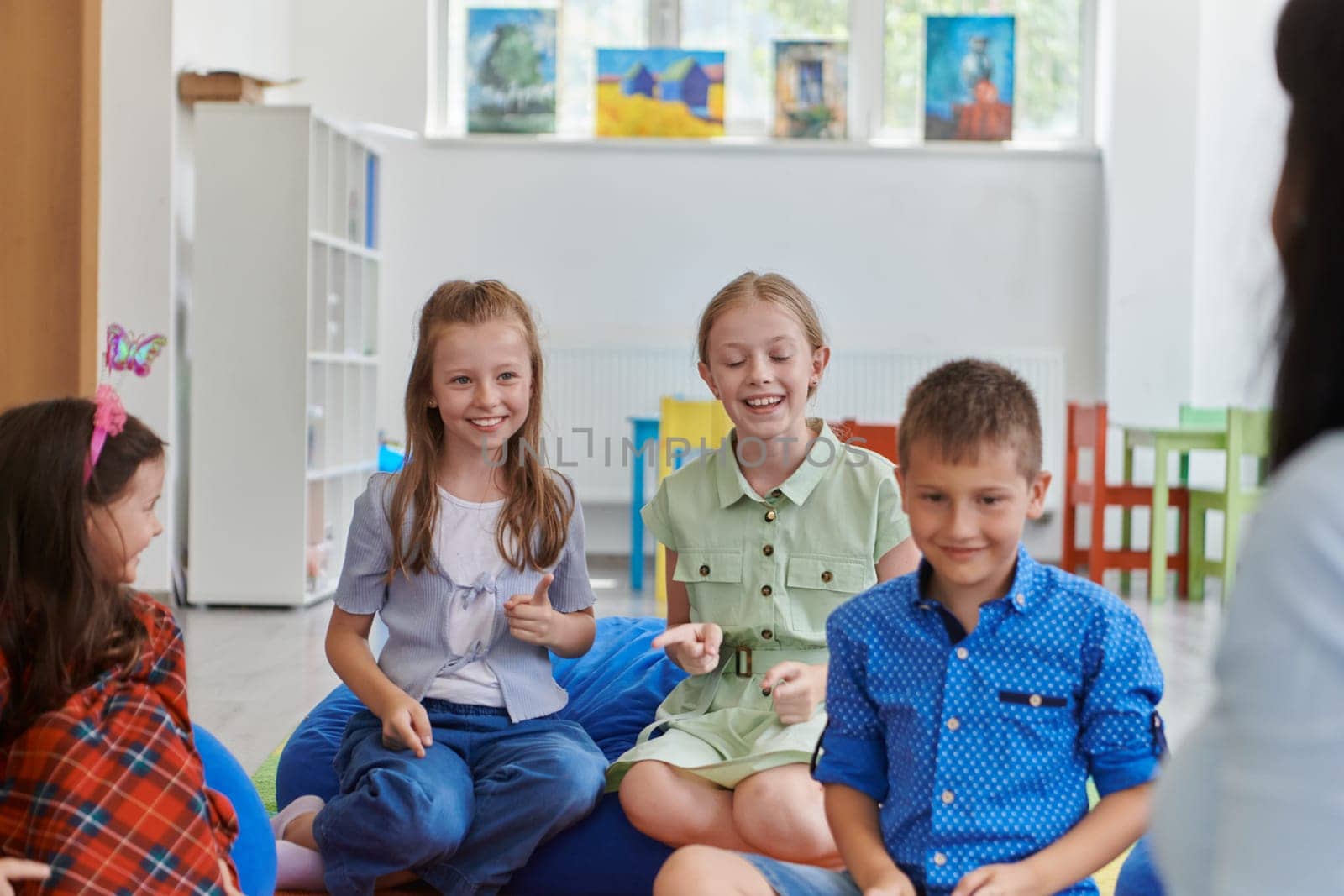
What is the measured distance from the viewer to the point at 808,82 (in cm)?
585

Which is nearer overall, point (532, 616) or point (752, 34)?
point (532, 616)

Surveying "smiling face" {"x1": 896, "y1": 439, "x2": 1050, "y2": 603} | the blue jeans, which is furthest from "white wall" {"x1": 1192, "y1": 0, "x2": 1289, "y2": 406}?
"smiling face" {"x1": 896, "y1": 439, "x2": 1050, "y2": 603}

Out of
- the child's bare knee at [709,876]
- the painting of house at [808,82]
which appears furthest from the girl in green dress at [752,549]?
the painting of house at [808,82]

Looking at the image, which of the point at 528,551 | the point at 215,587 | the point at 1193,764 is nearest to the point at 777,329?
the point at 528,551

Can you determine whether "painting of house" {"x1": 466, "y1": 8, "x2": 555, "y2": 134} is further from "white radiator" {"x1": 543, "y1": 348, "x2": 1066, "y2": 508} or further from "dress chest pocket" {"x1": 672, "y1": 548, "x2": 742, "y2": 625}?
"dress chest pocket" {"x1": 672, "y1": 548, "x2": 742, "y2": 625}

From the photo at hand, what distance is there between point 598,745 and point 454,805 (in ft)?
1.36

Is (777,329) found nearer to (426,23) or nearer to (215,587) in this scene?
(215,587)

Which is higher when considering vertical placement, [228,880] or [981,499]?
[981,499]

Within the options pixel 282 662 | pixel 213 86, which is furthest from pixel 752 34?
pixel 282 662

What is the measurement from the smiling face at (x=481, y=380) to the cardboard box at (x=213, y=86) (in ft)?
9.94

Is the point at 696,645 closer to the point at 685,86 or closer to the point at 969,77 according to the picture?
the point at 685,86

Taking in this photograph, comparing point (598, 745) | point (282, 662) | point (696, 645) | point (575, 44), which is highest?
point (575, 44)

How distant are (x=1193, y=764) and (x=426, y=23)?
5627 millimetres

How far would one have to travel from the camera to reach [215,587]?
4.48 metres
